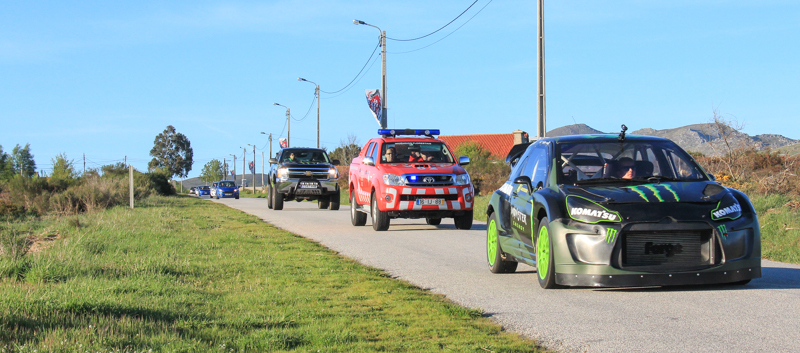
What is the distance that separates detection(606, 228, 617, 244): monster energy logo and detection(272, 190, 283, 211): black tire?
19.1 meters

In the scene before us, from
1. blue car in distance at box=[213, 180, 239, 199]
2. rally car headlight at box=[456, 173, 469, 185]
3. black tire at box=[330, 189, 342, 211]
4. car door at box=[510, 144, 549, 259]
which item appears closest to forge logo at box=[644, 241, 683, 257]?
car door at box=[510, 144, 549, 259]

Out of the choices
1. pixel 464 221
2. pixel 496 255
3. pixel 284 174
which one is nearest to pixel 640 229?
pixel 496 255

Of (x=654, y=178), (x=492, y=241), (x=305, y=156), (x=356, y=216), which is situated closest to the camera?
(x=654, y=178)

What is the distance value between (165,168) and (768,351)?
12859 centimetres

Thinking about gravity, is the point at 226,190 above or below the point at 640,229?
below

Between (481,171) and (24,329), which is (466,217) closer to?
(24,329)

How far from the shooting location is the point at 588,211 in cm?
693

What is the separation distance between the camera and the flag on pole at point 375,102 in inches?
1250

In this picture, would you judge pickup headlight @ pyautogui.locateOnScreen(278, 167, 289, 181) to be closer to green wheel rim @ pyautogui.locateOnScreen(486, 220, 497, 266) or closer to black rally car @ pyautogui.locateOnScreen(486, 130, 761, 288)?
green wheel rim @ pyautogui.locateOnScreen(486, 220, 497, 266)

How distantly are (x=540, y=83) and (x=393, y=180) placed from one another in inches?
274

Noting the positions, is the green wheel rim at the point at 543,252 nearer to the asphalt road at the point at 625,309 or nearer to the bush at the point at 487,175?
the asphalt road at the point at 625,309

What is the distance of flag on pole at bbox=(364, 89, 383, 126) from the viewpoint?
1250 inches

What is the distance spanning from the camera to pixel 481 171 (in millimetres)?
45312

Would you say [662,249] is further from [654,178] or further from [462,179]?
[462,179]
